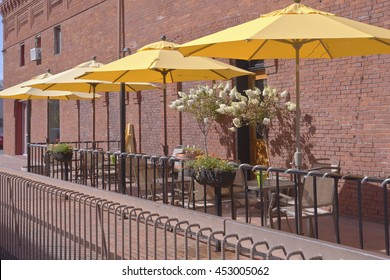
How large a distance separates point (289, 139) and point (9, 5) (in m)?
20.4

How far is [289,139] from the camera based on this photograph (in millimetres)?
9195

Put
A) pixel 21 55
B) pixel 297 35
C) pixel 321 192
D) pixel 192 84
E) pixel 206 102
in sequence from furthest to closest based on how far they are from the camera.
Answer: pixel 21 55 < pixel 192 84 < pixel 206 102 < pixel 321 192 < pixel 297 35

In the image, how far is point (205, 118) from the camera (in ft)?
34.2

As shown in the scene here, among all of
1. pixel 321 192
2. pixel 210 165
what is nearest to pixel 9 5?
pixel 210 165

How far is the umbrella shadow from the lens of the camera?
8.72 metres

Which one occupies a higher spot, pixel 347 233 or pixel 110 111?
pixel 110 111

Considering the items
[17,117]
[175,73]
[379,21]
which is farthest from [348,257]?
[17,117]

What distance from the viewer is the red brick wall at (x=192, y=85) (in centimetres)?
768

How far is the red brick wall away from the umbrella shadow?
18 millimetres

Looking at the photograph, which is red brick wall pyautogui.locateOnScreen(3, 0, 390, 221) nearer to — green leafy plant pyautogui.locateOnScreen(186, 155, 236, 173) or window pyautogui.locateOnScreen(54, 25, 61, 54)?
window pyautogui.locateOnScreen(54, 25, 61, 54)

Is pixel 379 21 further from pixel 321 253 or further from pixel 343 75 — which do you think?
pixel 321 253

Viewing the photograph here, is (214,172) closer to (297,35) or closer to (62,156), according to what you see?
(297,35)

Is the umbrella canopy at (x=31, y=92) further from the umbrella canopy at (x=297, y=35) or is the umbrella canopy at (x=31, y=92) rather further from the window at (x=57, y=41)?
the window at (x=57, y=41)
